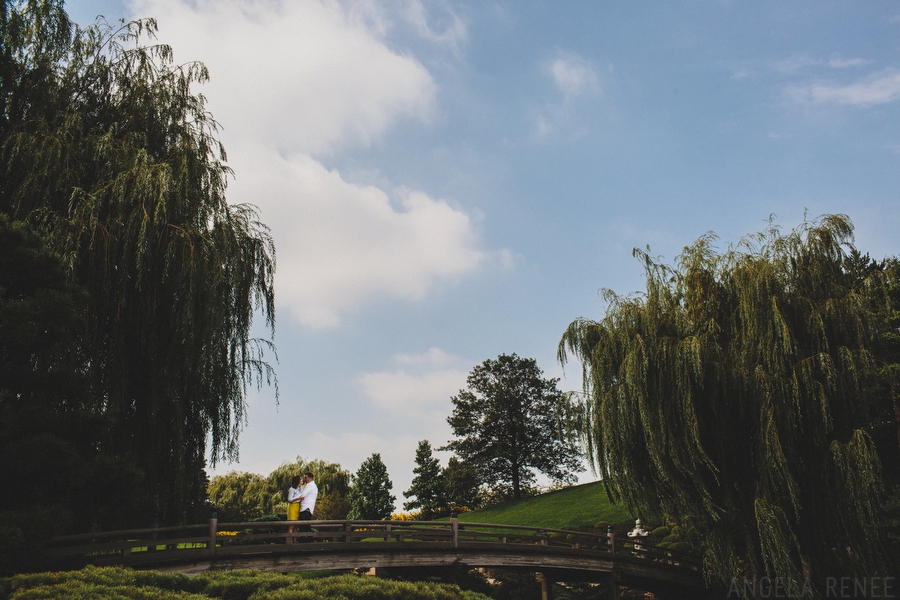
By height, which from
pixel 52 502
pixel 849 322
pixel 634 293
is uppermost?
pixel 634 293

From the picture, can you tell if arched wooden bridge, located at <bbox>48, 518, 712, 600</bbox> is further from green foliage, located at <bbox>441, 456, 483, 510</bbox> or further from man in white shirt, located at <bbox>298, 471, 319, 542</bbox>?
green foliage, located at <bbox>441, 456, 483, 510</bbox>

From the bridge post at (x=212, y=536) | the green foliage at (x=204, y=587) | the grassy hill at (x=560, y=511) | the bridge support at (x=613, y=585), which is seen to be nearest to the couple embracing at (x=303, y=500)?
the bridge post at (x=212, y=536)

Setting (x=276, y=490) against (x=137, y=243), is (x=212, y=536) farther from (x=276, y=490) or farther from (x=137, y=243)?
(x=276, y=490)

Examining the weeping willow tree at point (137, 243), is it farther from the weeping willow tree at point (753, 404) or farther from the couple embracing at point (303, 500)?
the weeping willow tree at point (753, 404)

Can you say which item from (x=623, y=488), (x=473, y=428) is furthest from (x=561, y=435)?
(x=473, y=428)

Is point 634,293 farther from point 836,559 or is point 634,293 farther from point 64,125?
point 64,125

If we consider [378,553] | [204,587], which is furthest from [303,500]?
[204,587]

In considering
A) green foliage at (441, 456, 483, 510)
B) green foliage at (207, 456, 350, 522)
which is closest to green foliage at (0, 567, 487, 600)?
green foliage at (207, 456, 350, 522)

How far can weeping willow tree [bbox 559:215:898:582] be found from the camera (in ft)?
47.5

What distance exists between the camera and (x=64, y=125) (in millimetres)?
13758

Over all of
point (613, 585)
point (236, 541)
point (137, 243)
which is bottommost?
point (613, 585)

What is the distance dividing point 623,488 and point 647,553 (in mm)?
3465

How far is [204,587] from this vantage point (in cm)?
996

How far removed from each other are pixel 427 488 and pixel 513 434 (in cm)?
743
